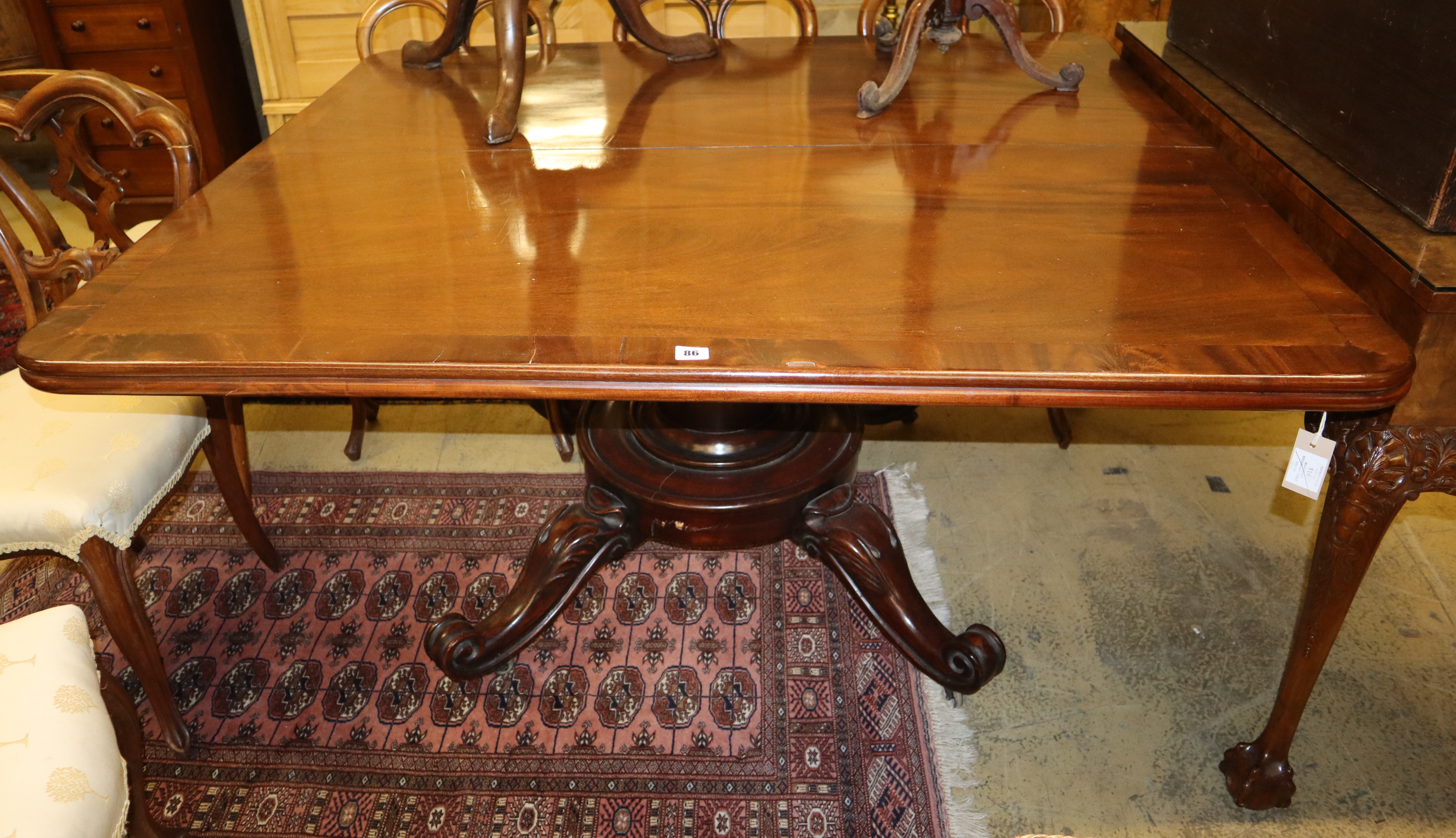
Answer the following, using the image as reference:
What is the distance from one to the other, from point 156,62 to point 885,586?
2.92 meters

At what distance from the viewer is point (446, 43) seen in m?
1.74

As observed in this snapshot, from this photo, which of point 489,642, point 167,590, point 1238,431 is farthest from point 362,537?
point 1238,431

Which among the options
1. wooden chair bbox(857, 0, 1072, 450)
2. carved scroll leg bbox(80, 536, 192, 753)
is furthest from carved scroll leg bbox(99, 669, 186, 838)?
wooden chair bbox(857, 0, 1072, 450)

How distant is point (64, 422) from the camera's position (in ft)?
4.64

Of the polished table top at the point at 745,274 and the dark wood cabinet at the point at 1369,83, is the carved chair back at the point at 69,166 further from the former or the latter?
the dark wood cabinet at the point at 1369,83

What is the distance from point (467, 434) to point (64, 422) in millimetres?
934

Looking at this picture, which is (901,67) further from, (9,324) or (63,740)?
(9,324)

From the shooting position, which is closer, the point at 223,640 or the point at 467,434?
the point at 223,640

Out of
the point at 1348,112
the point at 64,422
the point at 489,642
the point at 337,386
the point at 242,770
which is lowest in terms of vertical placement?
the point at 242,770

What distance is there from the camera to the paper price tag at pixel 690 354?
865 millimetres

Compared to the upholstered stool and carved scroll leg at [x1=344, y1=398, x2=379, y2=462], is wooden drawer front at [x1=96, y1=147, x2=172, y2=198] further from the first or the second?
the upholstered stool

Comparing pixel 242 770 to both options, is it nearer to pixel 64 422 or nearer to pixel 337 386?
pixel 64 422

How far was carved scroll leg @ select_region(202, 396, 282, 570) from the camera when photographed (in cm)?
160

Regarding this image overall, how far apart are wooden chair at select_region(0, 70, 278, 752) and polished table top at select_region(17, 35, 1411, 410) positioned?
26 cm
